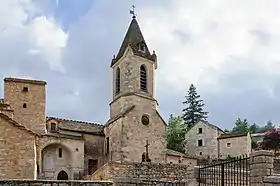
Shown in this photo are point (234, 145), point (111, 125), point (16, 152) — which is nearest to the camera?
point (16, 152)

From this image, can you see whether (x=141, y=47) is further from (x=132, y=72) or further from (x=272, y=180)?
(x=272, y=180)

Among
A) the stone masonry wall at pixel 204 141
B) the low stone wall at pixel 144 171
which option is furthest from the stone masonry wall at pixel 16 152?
the stone masonry wall at pixel 204 141

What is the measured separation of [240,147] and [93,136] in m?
20.2

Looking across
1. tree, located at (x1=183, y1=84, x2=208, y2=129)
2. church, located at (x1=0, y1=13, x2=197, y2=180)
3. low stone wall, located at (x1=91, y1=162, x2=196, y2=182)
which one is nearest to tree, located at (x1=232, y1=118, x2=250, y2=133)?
Answer: tree, located at (x1=183, y1=84, x2=208, y2=129)

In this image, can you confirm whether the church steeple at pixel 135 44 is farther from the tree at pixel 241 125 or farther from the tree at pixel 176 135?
the tree at pixel 241 125

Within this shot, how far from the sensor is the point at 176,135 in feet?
196

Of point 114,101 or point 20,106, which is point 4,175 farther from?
point 114,101

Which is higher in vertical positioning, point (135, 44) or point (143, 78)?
point (135, 44)

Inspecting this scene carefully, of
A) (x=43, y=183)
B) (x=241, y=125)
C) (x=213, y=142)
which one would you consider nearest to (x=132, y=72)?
(x=213, y=142)

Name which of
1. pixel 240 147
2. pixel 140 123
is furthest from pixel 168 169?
pixel 240 147

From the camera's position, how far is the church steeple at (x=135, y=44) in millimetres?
39250

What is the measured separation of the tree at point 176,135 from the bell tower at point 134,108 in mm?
20090

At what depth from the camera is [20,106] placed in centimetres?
3441

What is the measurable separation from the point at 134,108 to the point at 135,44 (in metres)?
6.08
